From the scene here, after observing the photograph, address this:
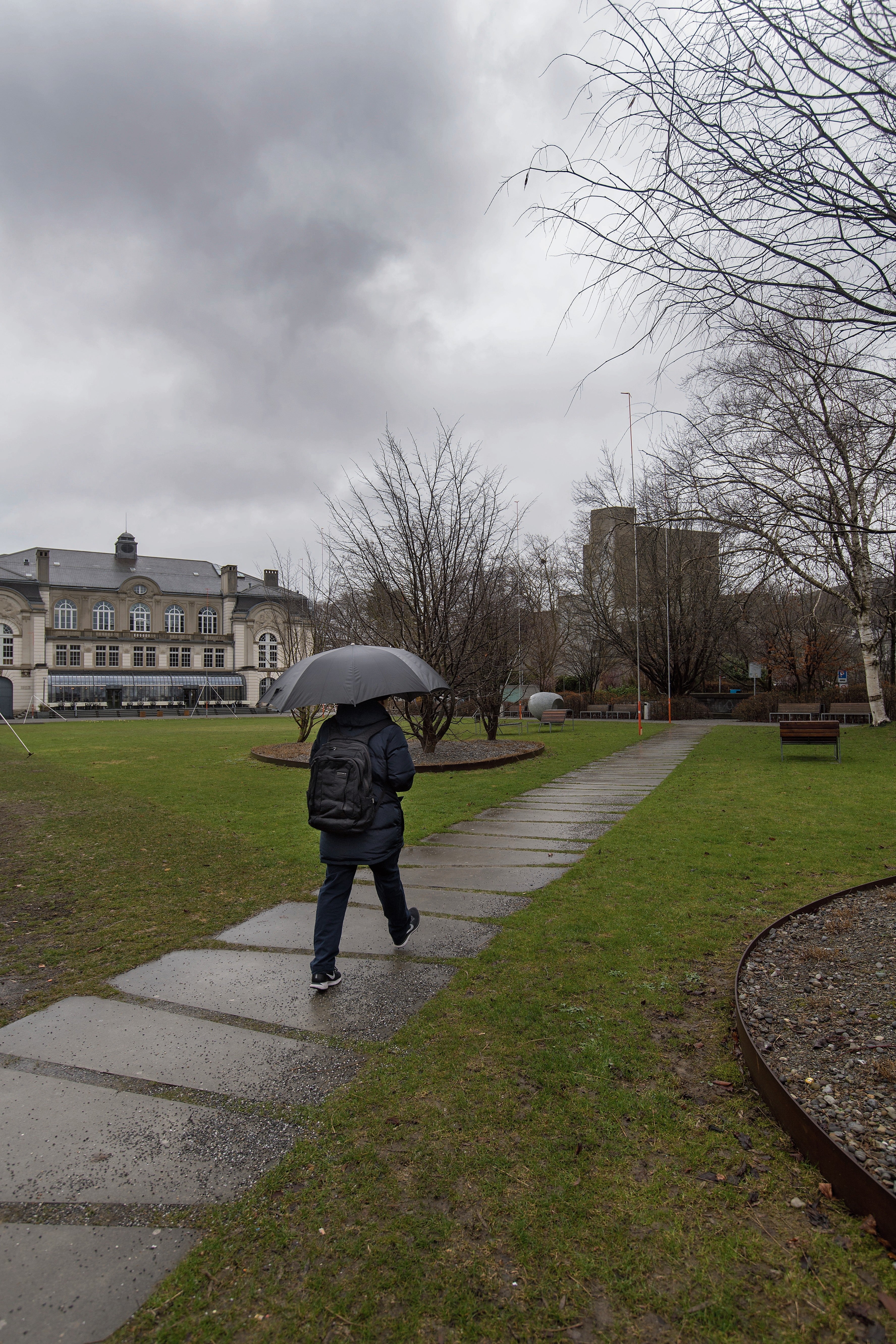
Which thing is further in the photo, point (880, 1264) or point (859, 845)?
point (859, 845)

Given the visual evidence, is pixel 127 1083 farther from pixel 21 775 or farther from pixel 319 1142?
pixel 21 775

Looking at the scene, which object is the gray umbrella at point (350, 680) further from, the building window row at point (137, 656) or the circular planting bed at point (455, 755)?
the building window row at point (137, 656)

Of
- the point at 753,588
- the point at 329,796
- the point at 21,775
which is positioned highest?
the point at 753,588

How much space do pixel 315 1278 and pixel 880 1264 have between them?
150 centimetres

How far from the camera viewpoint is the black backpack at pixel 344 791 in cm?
383

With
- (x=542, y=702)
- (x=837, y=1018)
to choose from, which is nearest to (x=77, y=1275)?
(x=837, y=1018)

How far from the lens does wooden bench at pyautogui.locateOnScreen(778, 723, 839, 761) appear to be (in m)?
12.9

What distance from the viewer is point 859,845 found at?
654 centimetres

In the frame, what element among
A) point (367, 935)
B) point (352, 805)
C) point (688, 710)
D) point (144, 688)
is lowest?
point (367, 935)

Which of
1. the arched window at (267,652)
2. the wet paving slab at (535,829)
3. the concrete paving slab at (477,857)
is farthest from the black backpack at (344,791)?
the arched window at (267,652)

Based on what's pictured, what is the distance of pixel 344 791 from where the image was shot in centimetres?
385

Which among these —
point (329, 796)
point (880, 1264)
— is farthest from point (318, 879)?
point (880, 1264)

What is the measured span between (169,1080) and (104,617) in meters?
71.5

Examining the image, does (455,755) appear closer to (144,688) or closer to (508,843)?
(508,843)
